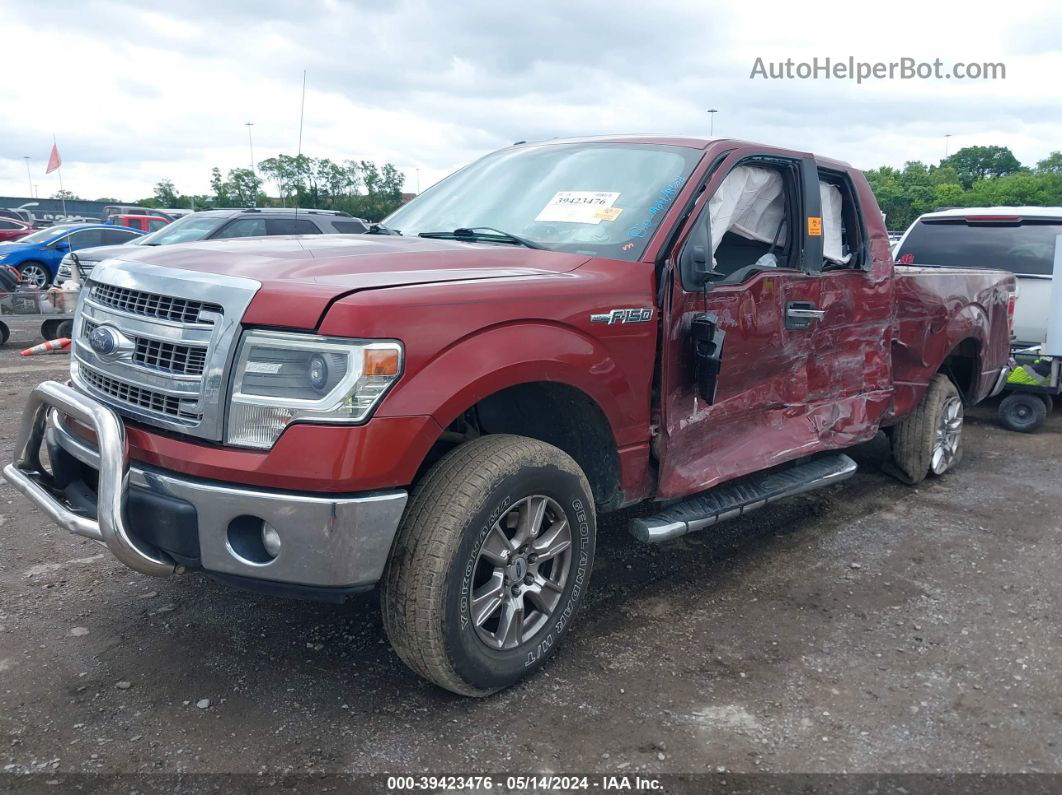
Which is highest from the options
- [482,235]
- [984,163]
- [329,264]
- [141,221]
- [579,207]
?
[984,163]

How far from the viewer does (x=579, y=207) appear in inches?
148

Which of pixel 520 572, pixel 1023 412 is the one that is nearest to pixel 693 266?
pixel 520 572

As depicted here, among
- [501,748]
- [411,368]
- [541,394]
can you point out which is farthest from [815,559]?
[411,368]

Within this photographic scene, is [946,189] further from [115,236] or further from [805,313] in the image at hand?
[805,313]

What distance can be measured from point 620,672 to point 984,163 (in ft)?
307

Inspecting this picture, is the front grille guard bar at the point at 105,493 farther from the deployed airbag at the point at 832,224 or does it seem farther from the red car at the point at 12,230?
the red car at the point at 12,230

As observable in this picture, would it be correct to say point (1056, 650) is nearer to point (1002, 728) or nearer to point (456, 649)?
point (1002, 728)

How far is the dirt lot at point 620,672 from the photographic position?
8.95ft

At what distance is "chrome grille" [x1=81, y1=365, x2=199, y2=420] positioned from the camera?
108 inches

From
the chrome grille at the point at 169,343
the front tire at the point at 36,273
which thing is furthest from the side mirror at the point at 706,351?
the front tire at the point at 36,273

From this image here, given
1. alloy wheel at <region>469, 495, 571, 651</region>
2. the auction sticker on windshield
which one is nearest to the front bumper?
alloy wheel at <region>469, 495, 571, 651</region>

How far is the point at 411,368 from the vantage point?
8.61ft

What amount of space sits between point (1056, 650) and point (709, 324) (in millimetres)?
1896

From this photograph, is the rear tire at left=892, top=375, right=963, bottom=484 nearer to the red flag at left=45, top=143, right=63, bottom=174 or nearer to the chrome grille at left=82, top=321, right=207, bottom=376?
the chrome grille at left=82, top=321, right=207, bottom=376
